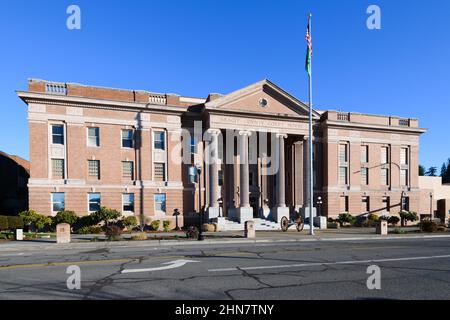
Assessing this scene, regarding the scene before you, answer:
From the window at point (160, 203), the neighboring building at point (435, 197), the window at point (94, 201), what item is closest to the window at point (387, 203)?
the neighboring building at point (435, 197)

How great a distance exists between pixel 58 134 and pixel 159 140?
950 centimetres

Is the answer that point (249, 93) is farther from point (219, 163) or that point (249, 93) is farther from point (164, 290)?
point (164, 290)

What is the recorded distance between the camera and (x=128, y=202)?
96.4ft

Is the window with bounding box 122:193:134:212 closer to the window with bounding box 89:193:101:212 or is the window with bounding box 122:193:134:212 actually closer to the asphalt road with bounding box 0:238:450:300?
the window with bounding box 89:193:101:212

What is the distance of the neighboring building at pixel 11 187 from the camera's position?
41175 millimetres

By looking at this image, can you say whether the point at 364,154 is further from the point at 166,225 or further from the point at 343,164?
the point at 166,225

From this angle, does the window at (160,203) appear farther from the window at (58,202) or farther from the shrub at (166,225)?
the window at (58,202)

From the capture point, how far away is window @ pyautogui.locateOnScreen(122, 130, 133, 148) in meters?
29.8

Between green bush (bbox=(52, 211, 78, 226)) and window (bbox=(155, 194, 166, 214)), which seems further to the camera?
window (bbox=(155, 194, 166, 214))

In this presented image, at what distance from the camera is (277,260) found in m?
11.4

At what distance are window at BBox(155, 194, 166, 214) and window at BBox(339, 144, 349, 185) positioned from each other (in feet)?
71.9

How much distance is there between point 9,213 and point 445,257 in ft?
161

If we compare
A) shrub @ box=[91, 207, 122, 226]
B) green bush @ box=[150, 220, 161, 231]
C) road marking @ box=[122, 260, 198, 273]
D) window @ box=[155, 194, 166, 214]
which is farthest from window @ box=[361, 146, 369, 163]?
road marking @ box=[122, 260, 198, 273]
